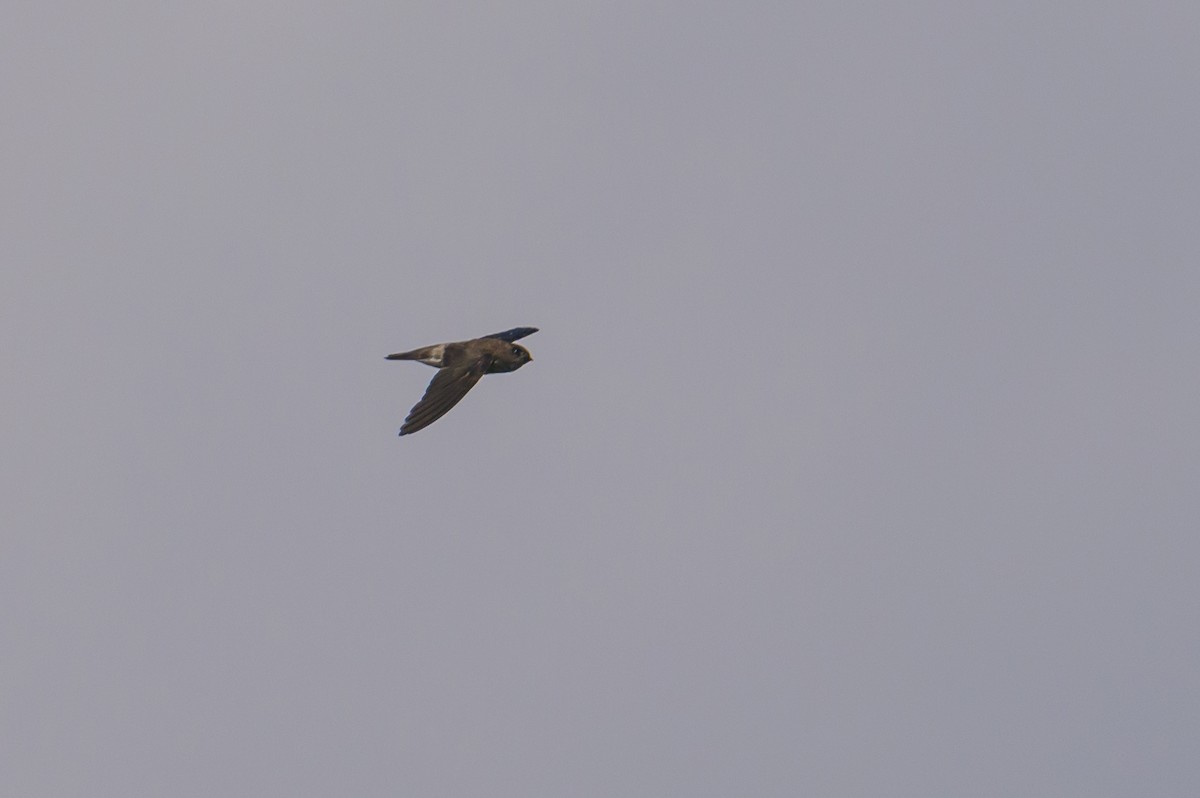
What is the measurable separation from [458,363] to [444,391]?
50.5 inches

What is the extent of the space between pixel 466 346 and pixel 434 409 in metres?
2.68

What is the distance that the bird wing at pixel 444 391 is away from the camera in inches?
1895

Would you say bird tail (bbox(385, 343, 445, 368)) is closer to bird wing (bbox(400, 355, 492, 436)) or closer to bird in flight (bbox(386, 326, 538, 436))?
bird in flight (bbox(386, 326, 538, 436))

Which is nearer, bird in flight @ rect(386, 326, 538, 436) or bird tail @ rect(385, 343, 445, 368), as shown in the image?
bird in flight @ rect(386, 326, 538, 436)

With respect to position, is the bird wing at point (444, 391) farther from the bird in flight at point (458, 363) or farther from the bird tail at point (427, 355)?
the bird tail at point (427, 355)

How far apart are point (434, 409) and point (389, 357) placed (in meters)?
3.83

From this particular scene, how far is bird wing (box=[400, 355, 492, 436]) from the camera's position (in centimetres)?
4812

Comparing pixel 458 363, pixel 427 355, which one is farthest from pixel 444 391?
pixel 427 355

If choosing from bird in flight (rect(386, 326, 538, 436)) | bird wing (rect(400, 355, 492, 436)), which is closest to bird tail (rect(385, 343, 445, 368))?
bird in flight (rect(386, 326, 538, 436))

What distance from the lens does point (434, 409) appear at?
159 ft

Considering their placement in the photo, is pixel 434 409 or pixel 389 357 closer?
pixel 434 409

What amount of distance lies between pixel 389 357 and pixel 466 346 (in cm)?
220

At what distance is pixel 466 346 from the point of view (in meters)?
50.6

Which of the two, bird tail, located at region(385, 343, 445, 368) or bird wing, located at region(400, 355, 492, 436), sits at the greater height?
bird tail, located at region(385, 343, 445, 368)
